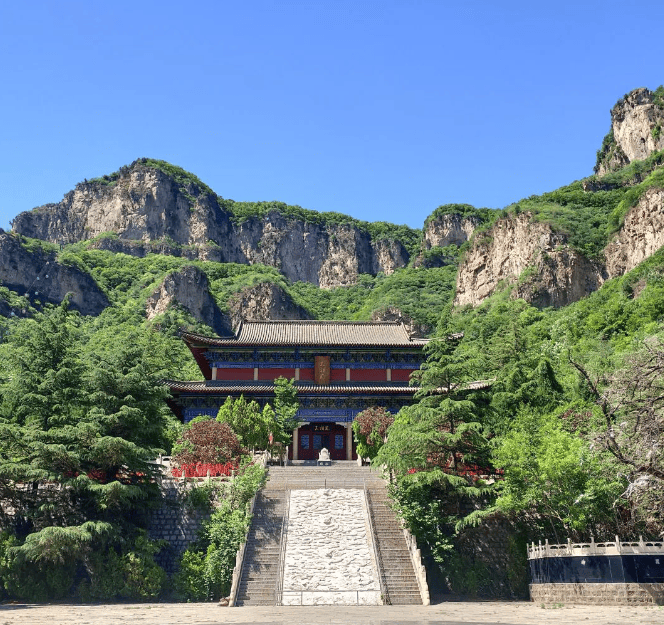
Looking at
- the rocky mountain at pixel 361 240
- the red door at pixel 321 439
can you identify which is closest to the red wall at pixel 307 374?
the red door at pixel 321 439

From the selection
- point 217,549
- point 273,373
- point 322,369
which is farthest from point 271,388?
point 217,549

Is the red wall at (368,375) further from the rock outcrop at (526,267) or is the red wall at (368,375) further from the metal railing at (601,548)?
the rock outcrop at (526,267)

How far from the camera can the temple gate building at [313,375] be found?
135 feet

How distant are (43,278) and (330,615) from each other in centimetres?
9337

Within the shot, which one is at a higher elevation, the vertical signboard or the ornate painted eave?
the vertical signboard

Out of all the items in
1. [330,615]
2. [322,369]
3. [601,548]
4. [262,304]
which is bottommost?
[330,615]

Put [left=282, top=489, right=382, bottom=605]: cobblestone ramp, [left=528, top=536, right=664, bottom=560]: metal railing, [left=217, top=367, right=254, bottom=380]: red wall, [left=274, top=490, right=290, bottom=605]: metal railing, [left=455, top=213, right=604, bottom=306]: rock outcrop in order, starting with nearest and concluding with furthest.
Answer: [left=528, top=536, right=664, bottom=560]: metal railing, [left=274, top=490, right=290, bottom=605]: metal railing, [left=282, top=489, right=382, bottom=605]: cobblestone ramp, [left=217, top=367, right=254, bottom=380]: red wall, [left=455, top=213, right=604, bottom=306]: rock outcrop

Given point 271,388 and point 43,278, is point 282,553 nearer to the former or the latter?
point 271,388

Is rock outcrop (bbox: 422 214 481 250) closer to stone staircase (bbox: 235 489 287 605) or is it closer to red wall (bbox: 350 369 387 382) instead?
red wall (bbox: 350 369 387 382)

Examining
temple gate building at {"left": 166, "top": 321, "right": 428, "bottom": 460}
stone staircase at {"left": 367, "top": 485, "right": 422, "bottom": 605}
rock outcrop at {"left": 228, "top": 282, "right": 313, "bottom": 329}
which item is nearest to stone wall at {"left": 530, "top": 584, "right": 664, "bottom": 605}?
stone staircase at {"left": 367, "top": 485, "right": 422, "bottom": 605}

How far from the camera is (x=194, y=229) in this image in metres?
148

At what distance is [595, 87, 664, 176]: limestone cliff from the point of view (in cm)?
10938

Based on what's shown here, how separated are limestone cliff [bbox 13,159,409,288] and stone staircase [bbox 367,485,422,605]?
119 metres

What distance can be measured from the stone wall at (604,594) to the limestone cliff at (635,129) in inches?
4033
